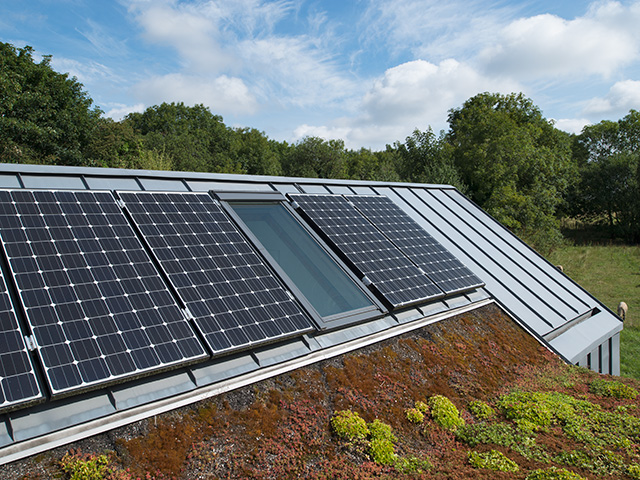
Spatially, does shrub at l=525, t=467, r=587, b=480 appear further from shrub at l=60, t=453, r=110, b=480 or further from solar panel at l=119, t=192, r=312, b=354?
shrub at l=60, t=453, r=110, b=480

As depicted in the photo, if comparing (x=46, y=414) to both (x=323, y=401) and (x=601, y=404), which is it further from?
(x=601, y=404)

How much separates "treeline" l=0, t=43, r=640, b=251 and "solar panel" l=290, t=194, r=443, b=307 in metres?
25.0

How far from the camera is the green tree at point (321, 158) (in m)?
71.2

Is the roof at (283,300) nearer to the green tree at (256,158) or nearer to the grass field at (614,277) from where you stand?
the grass field at (614,277)

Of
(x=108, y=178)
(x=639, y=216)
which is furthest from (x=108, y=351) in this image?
(x=639, y=216)

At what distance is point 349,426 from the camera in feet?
20.5

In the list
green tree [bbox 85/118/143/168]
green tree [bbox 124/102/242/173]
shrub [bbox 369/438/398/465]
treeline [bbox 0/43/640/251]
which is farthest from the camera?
green tree [bbox 124/102/242/173]

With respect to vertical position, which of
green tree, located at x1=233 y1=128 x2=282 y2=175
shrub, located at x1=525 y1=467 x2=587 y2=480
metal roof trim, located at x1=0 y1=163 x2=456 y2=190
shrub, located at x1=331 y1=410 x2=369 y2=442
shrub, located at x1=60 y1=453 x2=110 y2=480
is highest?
green tree, located at x1=233 y1=128 x2=282 y2=175

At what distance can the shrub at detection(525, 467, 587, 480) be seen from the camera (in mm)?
5511

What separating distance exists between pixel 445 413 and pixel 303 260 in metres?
3.85

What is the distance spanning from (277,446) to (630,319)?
25.9 metres

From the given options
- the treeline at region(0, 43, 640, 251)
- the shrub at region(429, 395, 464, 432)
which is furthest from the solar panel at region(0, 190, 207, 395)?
the treeline at region(0, 43, 640, 251)

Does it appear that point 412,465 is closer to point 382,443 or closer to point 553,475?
point 382,443

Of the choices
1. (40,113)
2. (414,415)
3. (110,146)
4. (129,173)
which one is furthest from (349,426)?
(110,146)
